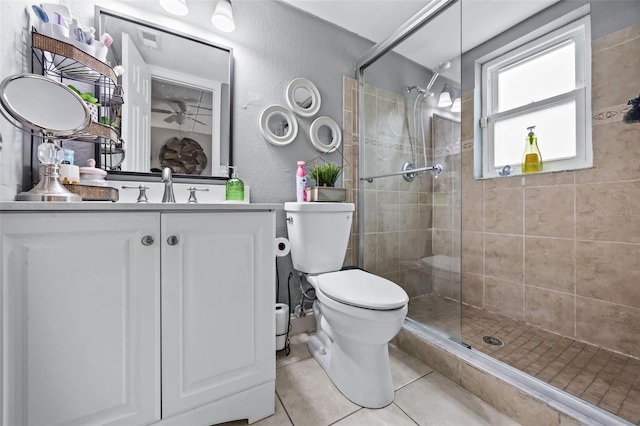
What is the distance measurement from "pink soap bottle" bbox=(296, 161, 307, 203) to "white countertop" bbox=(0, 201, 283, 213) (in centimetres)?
63

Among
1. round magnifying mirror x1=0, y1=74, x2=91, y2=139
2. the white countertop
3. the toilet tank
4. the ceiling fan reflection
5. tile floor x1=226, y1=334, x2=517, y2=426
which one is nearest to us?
the white countertop

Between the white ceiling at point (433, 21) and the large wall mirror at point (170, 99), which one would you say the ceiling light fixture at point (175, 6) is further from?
the white ceiling at point (433, 21)

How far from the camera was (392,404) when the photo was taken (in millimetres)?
1029

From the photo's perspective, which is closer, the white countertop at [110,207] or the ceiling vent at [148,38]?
the white countertop at [110,207]

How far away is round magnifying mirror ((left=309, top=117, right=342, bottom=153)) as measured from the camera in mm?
1683

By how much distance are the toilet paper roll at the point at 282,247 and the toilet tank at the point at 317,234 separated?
0.16 meters

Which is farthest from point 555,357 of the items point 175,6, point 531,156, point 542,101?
point 175,6

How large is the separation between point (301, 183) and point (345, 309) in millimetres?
823

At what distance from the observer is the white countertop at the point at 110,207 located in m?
0.60

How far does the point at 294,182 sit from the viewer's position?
5.32 ft

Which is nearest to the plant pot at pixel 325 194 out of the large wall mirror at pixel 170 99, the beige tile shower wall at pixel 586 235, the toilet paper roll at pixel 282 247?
the toilet paper roll at pixel 282 247

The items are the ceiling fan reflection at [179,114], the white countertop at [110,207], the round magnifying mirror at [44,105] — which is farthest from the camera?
the ceiling fan reflection at [179,114]

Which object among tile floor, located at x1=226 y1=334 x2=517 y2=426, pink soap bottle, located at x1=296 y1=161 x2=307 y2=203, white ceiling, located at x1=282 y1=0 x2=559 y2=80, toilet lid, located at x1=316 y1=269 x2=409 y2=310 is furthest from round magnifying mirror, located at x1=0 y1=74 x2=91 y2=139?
white ceiling, located at x1=282 y1=0 x2=559 y2=80

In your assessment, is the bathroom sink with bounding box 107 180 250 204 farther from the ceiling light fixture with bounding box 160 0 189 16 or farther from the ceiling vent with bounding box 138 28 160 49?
the ceiling light fixture with bounding box 160 0 189 16
